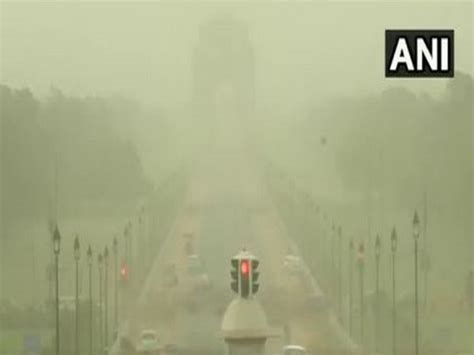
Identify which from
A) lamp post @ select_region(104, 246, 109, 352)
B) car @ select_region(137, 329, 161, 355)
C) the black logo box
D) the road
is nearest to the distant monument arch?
the road

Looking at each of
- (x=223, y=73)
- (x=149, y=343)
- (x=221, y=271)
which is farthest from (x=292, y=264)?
(x=223, y=73)

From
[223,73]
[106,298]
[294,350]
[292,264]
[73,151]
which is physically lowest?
[294,350]

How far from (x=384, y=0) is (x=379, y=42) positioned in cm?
14

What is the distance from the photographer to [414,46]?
542 centimetres

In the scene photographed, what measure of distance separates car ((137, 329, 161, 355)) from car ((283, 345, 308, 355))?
0.43 m

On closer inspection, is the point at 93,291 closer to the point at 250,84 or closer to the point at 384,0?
the point at 250,84

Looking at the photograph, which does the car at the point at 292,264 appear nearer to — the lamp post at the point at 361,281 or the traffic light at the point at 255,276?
the traffic light at the point at 255,276

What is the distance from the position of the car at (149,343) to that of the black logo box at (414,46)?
3.90 feet

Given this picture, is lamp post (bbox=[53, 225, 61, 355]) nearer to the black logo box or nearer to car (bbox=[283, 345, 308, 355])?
car (bbox=[283, 345, 308, 355])

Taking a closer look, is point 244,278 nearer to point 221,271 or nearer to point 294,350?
point 221,271

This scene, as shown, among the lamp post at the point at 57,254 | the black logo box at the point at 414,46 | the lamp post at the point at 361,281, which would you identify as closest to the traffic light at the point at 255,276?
the lamp post at the point at 361,281

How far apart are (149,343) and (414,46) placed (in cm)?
135

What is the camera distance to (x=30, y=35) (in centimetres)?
544

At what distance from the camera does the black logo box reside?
5.41m
